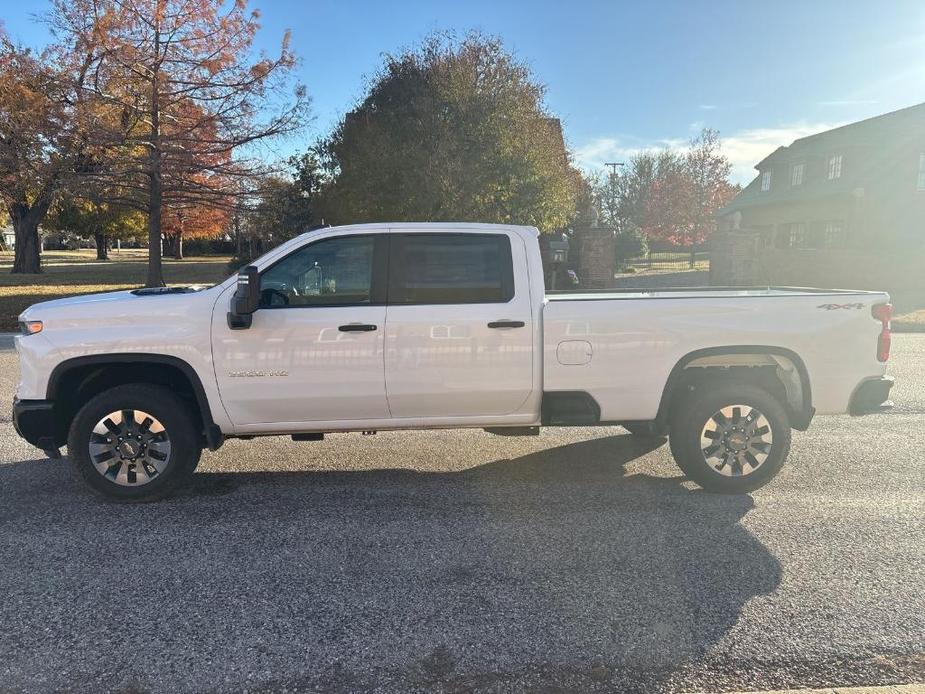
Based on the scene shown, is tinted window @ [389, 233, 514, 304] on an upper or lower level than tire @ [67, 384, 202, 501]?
upper

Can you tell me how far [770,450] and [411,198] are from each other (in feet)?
51.8

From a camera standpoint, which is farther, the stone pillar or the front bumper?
the stone pillar

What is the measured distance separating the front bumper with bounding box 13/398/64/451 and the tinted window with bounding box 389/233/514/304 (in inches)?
97.5

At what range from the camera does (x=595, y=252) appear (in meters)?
20.0

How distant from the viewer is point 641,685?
280 centimetres

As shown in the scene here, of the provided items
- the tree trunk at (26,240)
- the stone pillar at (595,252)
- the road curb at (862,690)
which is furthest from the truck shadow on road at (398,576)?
the tree trunk at (26,240)

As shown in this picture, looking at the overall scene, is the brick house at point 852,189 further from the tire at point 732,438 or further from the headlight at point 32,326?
the headlight at point 32,326

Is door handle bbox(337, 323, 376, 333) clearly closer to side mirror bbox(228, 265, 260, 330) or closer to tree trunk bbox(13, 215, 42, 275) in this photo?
side mirror bbox(228, 265, 260, 330)

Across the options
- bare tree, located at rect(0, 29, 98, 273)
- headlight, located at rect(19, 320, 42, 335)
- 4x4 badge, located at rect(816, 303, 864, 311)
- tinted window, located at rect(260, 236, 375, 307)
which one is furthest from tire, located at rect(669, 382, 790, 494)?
bare tree, located at rect(0, 29, 98, 273)

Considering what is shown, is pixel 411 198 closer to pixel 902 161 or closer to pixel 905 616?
pixel 905 616

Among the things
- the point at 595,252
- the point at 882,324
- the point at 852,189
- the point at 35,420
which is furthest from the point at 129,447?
the point at 852,189

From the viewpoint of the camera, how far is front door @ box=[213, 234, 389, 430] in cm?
468

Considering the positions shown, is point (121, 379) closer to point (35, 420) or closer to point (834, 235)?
point (35, 420)

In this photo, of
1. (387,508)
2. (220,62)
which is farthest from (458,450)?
(220,62)
